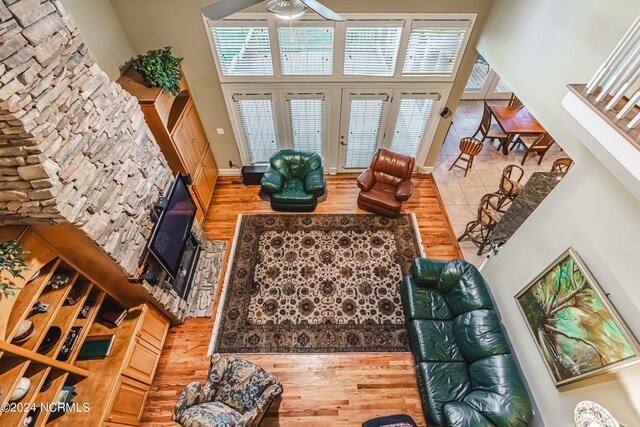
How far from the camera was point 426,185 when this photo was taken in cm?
596

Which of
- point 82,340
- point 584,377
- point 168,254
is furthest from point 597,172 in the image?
point 82,340

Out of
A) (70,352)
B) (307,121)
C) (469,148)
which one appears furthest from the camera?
(469,148)

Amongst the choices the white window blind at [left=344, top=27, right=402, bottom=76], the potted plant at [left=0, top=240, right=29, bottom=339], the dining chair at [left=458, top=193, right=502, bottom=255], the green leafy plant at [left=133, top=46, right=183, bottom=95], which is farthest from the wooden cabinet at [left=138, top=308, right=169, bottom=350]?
the dining chair at [left=458, top=193, right=502, bottom=255]

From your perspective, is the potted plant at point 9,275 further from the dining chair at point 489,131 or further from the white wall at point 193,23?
the dining chair at point 489,131

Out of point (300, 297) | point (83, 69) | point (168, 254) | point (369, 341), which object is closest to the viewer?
point (83, 69)

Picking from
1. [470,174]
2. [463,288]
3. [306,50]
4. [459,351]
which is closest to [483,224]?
[463,288]

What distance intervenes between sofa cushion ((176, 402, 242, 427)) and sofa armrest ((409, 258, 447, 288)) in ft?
8.43

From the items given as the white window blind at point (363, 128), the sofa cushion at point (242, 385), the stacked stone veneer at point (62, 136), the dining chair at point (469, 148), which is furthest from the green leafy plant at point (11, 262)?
the dining chair at point (469, 148)

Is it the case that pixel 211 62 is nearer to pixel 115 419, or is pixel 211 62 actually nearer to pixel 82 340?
pixel 82 340

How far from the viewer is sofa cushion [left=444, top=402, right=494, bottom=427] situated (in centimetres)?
273

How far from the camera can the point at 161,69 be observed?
3.88 m

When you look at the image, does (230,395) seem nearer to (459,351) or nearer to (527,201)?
(459,351)

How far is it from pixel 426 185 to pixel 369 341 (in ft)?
11.2

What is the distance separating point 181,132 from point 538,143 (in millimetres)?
6747
